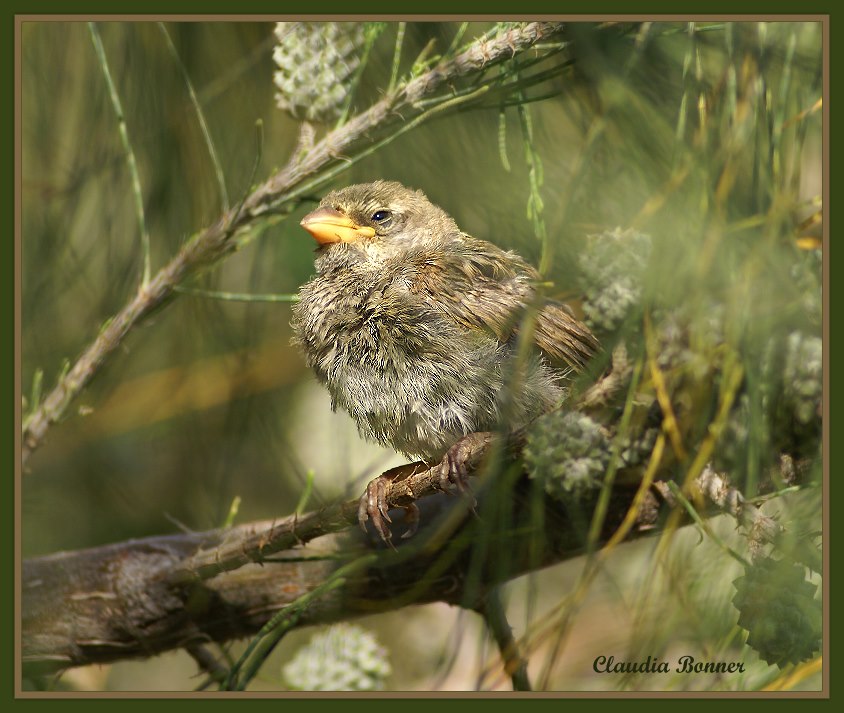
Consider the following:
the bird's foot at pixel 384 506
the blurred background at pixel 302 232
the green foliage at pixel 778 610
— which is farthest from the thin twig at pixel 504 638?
the green foliage at pixel 778 610

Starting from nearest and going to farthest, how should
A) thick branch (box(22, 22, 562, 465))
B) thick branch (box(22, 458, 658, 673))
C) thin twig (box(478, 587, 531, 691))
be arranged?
thin twig (box(478, 587, 531, 691)) → thick branch (box(22, 22, 562, 465)) → thick branch (box(22, 458, 658, 673))

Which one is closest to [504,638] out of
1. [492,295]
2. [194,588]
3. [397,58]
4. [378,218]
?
[492,295]

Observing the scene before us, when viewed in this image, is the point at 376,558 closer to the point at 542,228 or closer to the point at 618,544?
the point at 618,544

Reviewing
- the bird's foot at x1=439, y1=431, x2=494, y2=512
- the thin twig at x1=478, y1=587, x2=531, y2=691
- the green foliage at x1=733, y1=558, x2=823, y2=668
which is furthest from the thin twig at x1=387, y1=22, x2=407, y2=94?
the green foliage at x1=733, y1=558, x2=823, y2=668

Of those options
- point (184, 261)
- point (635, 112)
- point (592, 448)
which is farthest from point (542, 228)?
point (184, 261)

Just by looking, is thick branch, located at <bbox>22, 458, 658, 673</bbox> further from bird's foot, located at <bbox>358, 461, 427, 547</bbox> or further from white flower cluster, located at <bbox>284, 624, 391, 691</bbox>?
white flower cluster, located at <bbox>284, 624, 391, 691</bbox>

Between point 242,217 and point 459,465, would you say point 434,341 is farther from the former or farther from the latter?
point 242,217
